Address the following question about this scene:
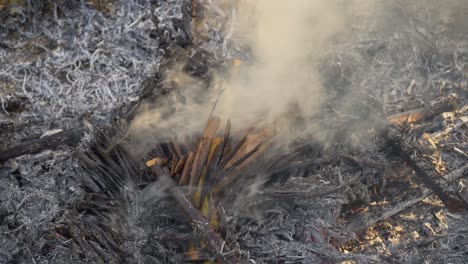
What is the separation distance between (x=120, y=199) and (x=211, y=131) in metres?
0.76

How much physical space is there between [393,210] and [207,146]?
1370 millimetres

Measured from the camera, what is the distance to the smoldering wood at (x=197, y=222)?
308 cm

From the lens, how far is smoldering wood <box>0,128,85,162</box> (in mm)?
3162

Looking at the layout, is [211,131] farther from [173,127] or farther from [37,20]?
[37,20]

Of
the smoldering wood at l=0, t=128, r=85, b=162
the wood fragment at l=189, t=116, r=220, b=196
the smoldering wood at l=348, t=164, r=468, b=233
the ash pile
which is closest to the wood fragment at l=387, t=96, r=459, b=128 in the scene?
the ash pile

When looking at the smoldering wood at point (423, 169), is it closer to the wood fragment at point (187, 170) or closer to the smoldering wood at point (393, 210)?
the smoldering wood at point (393, 210)

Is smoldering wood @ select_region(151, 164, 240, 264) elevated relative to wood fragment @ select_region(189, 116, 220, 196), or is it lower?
lower

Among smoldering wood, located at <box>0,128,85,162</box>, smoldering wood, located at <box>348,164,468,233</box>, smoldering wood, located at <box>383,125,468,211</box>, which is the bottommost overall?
smoldering wood, located at <box>348,164,468,233</box>

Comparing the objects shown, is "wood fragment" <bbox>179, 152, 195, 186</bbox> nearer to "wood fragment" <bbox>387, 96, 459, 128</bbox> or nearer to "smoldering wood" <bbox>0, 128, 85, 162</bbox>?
"smoldering wood" <bbox>0, 128, 85, 162</bbox>

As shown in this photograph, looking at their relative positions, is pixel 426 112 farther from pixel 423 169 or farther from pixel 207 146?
A: pixel 207 146

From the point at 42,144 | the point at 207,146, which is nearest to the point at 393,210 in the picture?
the point at 207,146

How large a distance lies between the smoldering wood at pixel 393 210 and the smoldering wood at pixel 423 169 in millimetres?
57

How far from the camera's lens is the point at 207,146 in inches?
132

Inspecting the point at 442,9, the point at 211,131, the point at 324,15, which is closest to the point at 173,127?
the point at 211,131
